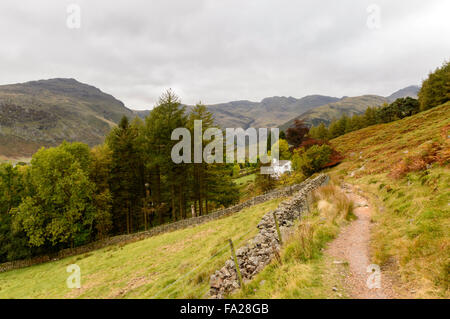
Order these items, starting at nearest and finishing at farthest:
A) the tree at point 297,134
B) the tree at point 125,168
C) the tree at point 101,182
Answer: the tree at point 101,182 < the tree at point 125,168 < the tree at point 297,134

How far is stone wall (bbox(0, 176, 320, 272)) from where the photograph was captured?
23641 millimetres

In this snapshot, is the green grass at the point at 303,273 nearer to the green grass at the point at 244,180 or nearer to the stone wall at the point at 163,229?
the stone wall at the point at 163,229

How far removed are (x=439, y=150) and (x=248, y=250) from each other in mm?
15637

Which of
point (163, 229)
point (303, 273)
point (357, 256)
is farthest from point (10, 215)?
point (357, 256)

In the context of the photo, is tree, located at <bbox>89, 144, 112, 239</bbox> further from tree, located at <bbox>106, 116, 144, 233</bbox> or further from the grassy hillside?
the grassy hillside

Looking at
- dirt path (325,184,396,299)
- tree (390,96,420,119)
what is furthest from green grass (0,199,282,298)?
tree (390,96,420,119)

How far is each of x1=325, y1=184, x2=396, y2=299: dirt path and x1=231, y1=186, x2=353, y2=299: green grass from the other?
0.28 meters

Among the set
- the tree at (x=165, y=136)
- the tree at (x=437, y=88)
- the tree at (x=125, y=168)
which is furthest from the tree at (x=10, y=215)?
the tree at (x=437, y=88)

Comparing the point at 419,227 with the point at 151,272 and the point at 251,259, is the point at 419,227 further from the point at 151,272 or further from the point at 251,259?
the point at 151,272

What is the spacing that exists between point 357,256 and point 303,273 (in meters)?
2.92

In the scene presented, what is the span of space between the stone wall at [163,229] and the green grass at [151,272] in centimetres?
385

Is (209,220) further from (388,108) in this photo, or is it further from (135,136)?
(388,108)

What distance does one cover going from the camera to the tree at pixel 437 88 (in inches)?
2063

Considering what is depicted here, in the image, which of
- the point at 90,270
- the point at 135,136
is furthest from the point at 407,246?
the point at 135,136
